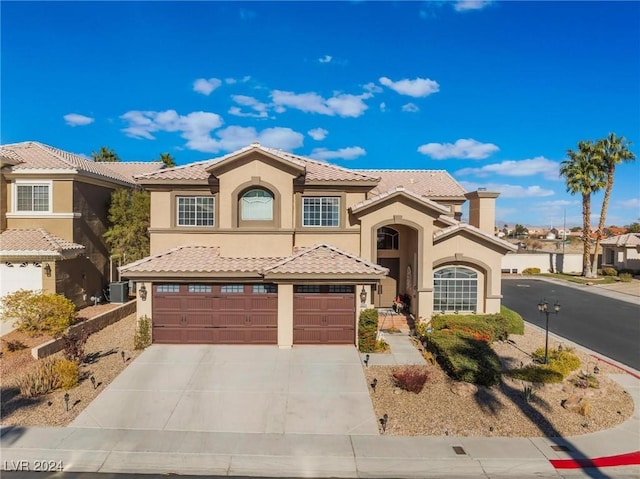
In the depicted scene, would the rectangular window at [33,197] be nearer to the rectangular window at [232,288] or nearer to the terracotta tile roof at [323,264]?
the rectangular window at [232,288]

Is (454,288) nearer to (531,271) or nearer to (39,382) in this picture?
(39,382)

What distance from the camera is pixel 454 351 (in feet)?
44.2

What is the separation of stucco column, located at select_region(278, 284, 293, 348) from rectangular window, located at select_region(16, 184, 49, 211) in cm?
1366

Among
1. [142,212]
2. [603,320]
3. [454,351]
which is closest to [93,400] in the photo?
[454,351]

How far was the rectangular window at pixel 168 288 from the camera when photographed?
52.3 feet

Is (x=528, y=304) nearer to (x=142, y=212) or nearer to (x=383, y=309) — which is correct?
(x=383, y=309)

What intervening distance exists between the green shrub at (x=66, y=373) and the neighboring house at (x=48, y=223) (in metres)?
7.91

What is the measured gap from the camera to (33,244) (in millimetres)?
18875

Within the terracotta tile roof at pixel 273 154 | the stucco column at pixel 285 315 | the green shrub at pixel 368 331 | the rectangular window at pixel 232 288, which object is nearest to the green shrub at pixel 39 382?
the rectangular window at pixel 232 288

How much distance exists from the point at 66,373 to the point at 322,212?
11.5 m

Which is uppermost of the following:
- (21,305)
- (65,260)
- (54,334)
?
(65,260)

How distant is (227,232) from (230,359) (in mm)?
5755

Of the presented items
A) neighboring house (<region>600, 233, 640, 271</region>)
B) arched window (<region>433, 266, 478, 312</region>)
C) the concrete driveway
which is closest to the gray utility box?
the concrete driveway

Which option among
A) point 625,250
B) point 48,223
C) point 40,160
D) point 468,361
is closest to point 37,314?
point 48,223
